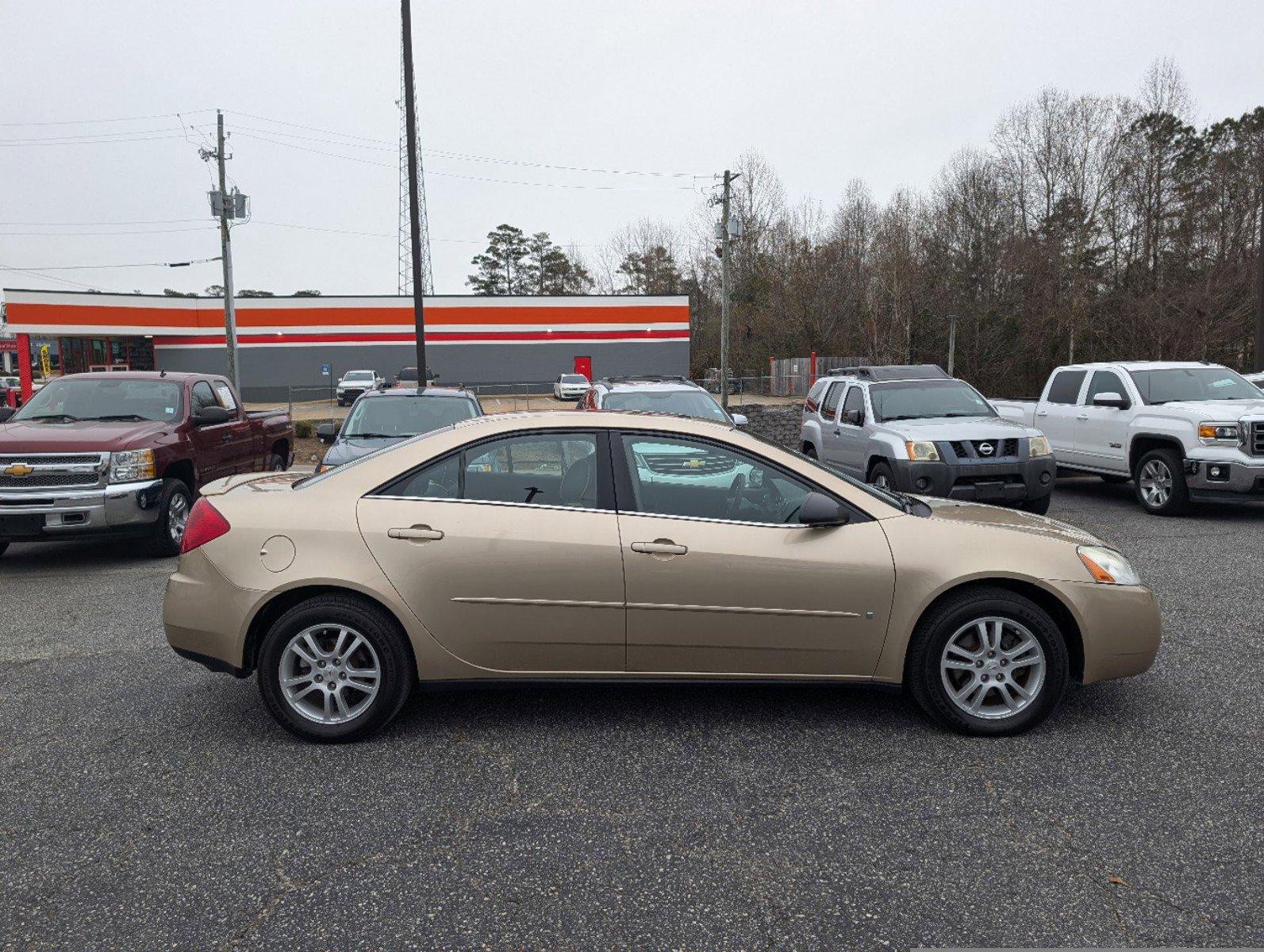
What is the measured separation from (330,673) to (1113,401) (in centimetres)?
1032

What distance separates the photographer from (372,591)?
406cm

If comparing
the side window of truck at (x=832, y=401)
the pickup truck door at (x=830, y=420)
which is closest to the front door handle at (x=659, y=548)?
the pickup truck door at (x=830, y=420)

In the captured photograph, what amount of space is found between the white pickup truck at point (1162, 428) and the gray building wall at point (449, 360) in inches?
1515

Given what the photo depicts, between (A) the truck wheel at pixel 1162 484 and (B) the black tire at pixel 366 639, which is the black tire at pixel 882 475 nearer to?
(A) the truck wheel at pixel 1162 484

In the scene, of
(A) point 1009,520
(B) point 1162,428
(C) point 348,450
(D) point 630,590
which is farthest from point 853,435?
(D) point 630,590

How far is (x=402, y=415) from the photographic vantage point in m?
10.2

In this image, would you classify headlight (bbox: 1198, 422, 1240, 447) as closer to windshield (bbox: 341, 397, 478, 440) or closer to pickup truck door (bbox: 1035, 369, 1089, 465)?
pickup truck door (bbox: 1035, 369, 1089, 465)

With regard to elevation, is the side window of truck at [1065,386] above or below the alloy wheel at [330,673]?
above

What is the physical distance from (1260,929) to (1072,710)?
1.85m

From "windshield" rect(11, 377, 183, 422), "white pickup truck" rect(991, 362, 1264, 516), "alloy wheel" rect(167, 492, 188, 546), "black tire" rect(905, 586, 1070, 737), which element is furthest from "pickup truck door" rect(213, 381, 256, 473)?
"white pickup truck" rect(991, 362, 1264, 516)

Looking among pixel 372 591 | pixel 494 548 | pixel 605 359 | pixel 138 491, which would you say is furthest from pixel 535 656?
pixel 605 359

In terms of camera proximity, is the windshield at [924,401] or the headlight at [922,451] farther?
the windshield at [924,401]

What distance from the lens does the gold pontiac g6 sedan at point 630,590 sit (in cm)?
407

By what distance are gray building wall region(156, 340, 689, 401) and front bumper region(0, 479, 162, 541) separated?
41670 mm
